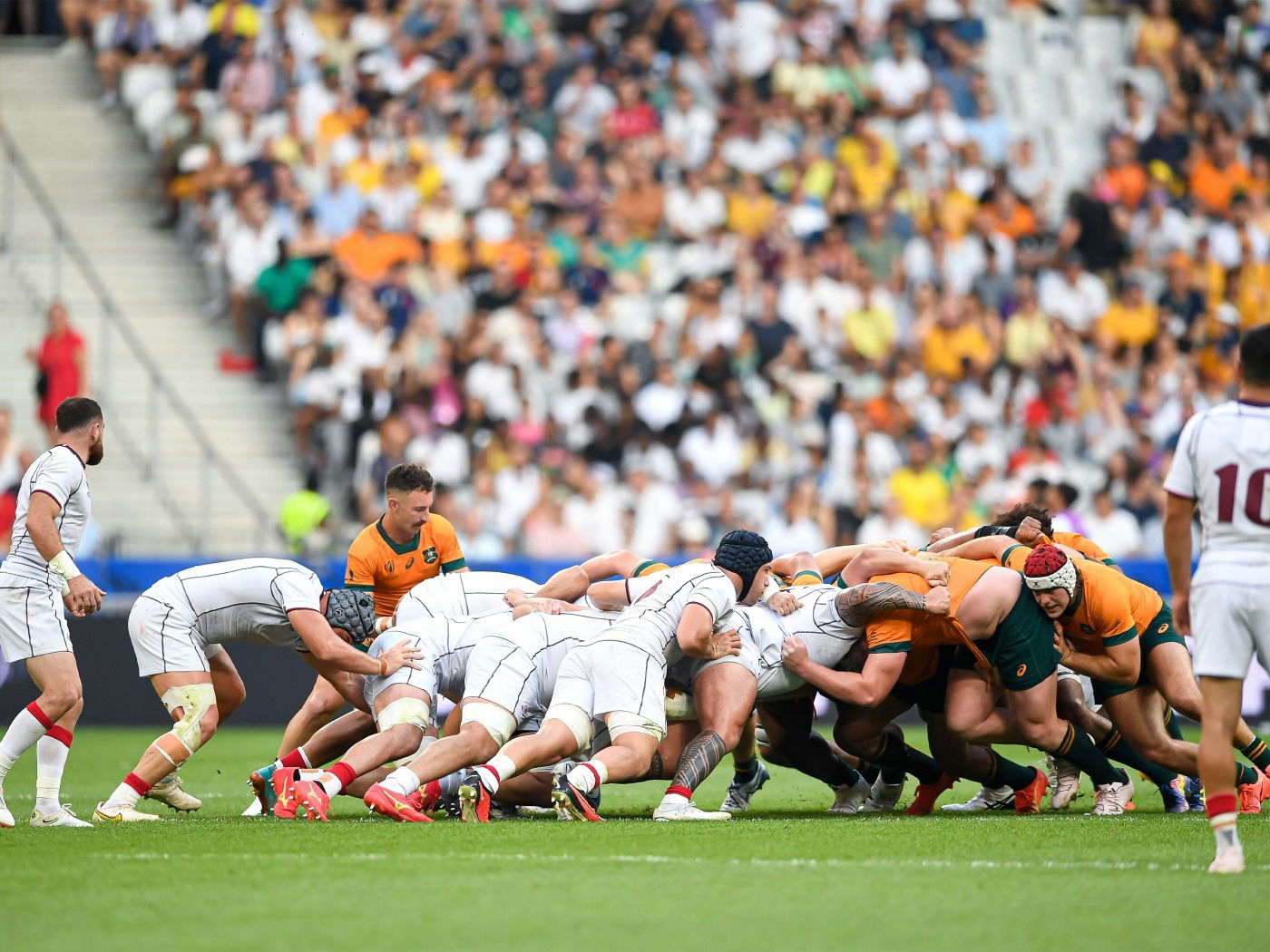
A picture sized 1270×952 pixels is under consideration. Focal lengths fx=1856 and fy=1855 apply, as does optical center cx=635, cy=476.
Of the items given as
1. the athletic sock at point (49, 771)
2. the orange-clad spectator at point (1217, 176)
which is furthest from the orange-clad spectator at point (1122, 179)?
the athletic sock at point (49, 771)

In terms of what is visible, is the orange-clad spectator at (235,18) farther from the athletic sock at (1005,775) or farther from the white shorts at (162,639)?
the athletic sock at (1005,775)

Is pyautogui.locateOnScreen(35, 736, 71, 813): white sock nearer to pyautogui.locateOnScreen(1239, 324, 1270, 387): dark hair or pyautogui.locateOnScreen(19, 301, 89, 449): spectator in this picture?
pyautogui.locateOnScreen(1239, 324, 1270, 387): dark hair

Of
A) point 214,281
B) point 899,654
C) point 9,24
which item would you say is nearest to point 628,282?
point 214,281

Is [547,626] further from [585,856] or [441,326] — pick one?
[441,326]

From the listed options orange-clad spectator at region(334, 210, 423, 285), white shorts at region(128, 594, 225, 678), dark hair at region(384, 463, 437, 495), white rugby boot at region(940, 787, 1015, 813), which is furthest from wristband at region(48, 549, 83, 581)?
orange-clad spectator at region(334, 210, 423, 285)

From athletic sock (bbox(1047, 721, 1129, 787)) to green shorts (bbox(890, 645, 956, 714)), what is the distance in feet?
2.28

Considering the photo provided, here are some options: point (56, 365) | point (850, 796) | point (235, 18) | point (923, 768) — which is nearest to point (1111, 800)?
point (923, 768)

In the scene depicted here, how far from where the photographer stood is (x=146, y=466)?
2003 centimetres

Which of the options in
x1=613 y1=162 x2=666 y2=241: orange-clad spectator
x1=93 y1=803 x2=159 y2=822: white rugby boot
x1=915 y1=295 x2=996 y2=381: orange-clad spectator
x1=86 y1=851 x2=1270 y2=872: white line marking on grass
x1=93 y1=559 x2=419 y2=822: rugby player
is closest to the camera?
x1=86 y1=851 x2=1270 y2=872: white line marking on grass

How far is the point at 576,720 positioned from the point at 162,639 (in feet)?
7.48

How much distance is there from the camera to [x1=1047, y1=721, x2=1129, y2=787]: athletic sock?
9.97 meters

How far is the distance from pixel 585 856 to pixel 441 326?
1321cm

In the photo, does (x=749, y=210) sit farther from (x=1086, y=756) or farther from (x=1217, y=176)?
(x=1086, y=756)

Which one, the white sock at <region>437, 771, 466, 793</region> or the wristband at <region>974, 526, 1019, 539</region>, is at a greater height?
the wristband at <region>974, 526, 1019, 539</region>
